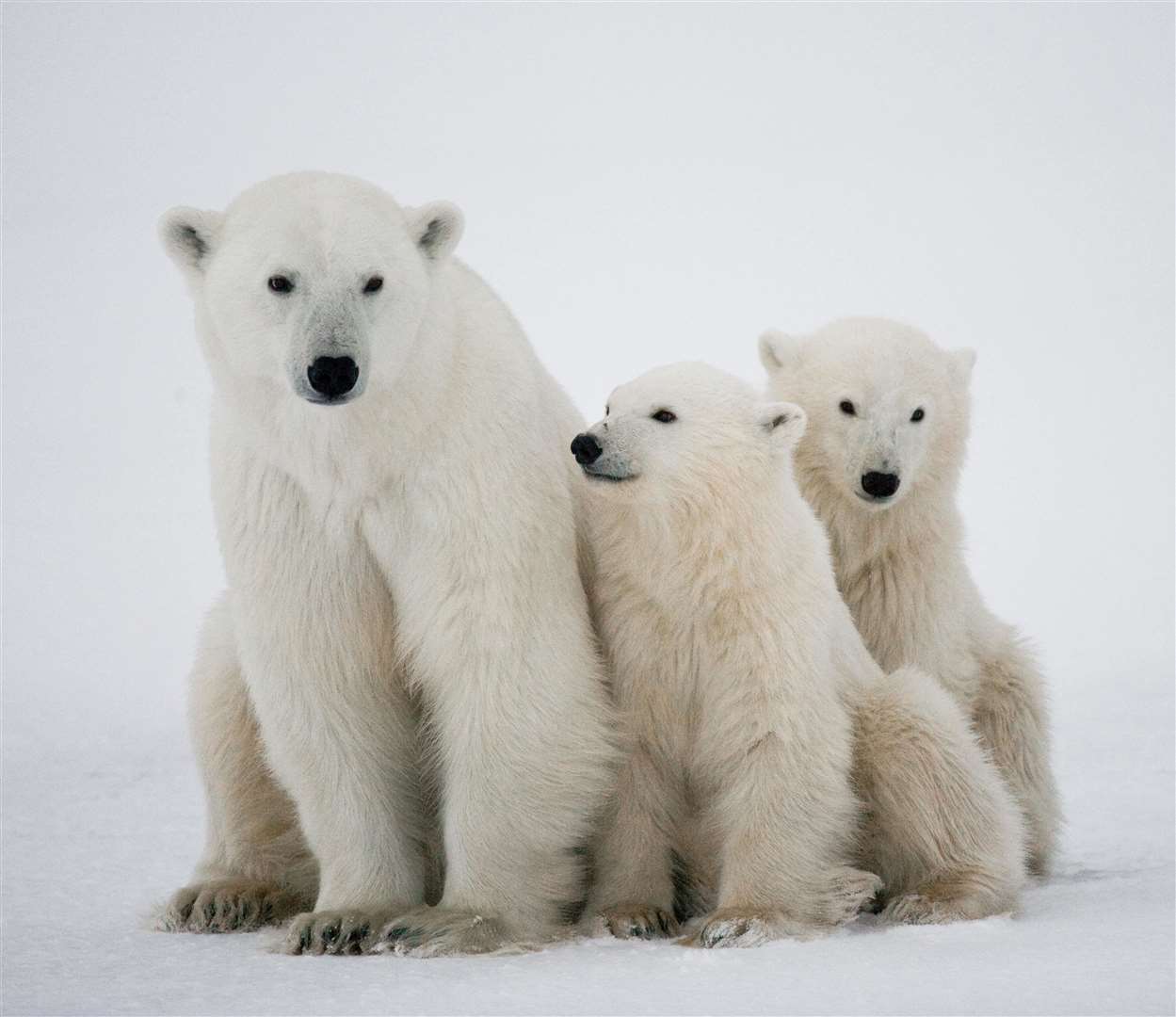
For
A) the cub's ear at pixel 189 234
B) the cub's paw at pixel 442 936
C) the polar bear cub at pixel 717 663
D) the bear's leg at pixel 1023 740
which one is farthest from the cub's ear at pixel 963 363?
the cub's ear at pixel 189 234

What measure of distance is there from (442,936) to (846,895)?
1.07m

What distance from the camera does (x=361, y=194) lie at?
14.5 ft

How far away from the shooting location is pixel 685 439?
481 cm

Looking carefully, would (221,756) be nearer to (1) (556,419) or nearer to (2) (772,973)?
(1) (556,419)

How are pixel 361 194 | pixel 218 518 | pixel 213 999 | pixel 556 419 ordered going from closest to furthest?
pixel 213 999 → pixel 361 194 → pixel 218 518 → pixel 556 419

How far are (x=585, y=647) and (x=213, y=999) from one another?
136 cm

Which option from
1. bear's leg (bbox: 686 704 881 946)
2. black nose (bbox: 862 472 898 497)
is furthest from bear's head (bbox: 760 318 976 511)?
bear's leg (bbox: 686 704 881 946)

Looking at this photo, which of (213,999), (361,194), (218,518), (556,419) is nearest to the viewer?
(213,999)

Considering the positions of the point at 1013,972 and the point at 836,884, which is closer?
the point at 1013,972

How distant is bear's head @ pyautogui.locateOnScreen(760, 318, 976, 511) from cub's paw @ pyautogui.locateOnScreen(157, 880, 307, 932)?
84.1 inches

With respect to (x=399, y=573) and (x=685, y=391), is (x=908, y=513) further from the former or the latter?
(x=399, y=573)

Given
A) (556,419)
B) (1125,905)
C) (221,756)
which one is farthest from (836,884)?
(221,756)

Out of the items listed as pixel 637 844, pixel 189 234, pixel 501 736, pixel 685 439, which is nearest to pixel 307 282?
pixel 189 234

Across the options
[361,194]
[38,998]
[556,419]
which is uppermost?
[361,194]
